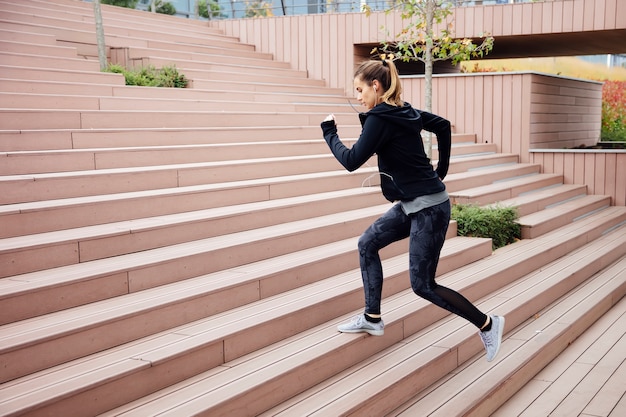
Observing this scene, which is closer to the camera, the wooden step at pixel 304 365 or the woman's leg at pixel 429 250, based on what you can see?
the wooden step at pixel 304 365

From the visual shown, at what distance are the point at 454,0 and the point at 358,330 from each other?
1027 cm

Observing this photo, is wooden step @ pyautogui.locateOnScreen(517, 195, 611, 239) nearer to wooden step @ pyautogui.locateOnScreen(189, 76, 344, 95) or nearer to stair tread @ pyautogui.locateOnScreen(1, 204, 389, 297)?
stair tread @ pyautogui.locateOnScreen(1, 204, 389, 297)

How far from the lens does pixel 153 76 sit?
8.65 m

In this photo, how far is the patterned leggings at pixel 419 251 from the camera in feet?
12.6

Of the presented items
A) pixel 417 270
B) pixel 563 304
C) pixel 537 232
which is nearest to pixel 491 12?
pixel 537 232

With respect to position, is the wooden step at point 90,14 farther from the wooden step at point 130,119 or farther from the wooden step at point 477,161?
the wooden step at point 477,161

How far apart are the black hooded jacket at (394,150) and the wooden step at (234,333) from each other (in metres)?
1.01

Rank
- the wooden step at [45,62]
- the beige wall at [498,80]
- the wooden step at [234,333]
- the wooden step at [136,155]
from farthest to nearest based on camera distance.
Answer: the beige wall at [498,80], the wooden step at [45,62], the wooden step at [136,155], the wooden step at [234,333]

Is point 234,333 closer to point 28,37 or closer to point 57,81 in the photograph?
point 57,81

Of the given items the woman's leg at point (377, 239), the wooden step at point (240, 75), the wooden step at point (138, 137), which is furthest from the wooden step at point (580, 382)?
the wooden step at point (240, 75)

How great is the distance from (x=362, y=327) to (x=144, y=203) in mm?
1856

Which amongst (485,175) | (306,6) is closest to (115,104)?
(485,175)

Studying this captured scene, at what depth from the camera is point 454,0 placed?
43.2 feet

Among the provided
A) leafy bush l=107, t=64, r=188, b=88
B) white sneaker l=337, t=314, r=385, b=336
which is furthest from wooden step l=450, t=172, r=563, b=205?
white sneaker l=337, t=314, r=385, b=336
